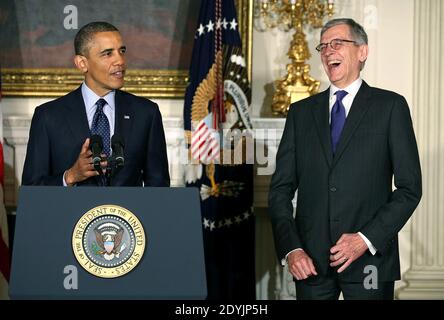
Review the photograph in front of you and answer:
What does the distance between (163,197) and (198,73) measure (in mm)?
2808

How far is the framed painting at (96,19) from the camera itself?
20.8 feet

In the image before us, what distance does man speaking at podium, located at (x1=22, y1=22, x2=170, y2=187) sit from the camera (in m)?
4.05

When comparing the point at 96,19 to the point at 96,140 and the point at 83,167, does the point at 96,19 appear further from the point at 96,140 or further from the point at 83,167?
the point at 96,140

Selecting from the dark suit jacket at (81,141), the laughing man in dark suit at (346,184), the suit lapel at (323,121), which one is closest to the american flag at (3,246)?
the dark suit jacket at (81,141)

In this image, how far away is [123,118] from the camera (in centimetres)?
414

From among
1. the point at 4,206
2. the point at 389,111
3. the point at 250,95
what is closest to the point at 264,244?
the point at 250,95

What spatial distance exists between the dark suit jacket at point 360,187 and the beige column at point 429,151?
2.58 m

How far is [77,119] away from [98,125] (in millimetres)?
99

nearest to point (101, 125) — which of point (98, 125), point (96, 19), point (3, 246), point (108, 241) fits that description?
point (98, 125)

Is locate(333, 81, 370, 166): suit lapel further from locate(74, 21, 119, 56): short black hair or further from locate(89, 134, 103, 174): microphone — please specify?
locate(74, 21, 119, 56): short black hair

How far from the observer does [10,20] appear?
6.38m

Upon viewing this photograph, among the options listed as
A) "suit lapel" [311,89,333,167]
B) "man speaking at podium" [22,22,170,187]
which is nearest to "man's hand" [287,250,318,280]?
"suit lapel" [311,89,333,167]
